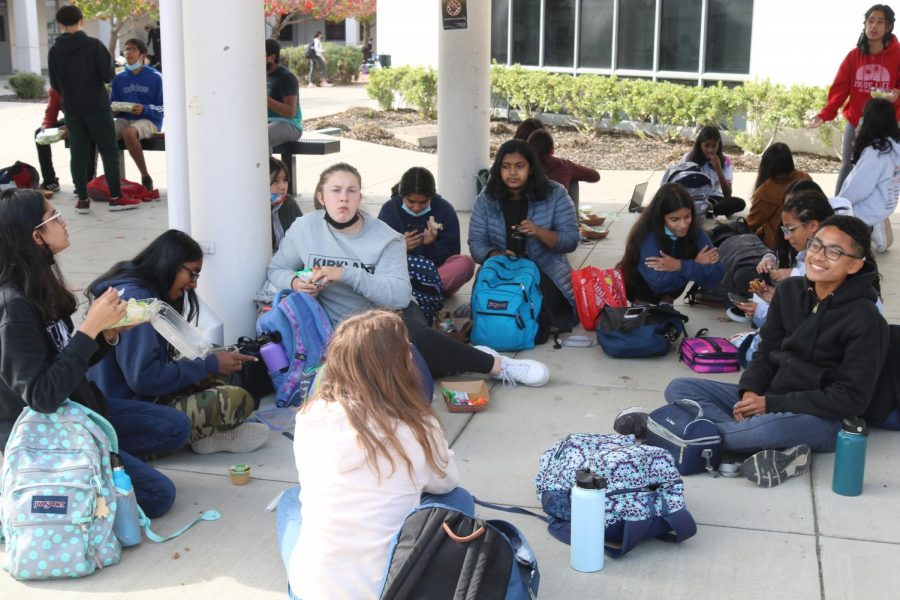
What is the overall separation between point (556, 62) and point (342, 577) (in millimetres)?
15763

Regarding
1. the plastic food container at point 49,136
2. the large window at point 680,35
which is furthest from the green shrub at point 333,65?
the plastic food container at point 49,136

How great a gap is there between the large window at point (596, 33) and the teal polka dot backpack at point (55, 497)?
14.5m

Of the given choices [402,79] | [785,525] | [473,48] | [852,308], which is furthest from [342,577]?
[402,79]

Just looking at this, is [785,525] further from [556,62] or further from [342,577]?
[556,62]

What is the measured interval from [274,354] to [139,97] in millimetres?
7170

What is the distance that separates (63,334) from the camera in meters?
4.05

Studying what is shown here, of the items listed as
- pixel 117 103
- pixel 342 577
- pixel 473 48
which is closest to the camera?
pixel 342 577

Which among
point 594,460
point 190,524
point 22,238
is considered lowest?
point 190,524

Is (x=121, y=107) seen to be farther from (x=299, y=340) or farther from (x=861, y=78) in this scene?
(x=861, y=78)

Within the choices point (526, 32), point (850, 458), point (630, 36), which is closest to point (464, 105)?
point (850, 458)

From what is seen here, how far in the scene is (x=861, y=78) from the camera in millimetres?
9398

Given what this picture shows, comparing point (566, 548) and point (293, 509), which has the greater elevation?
point (293, 509)

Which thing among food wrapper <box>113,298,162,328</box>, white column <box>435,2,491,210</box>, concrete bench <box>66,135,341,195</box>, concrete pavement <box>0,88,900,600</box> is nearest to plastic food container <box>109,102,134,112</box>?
concrete bench <box>66,135,341,195</box>

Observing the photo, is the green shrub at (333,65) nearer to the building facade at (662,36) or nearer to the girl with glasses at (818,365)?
the building facade at (662,36)
